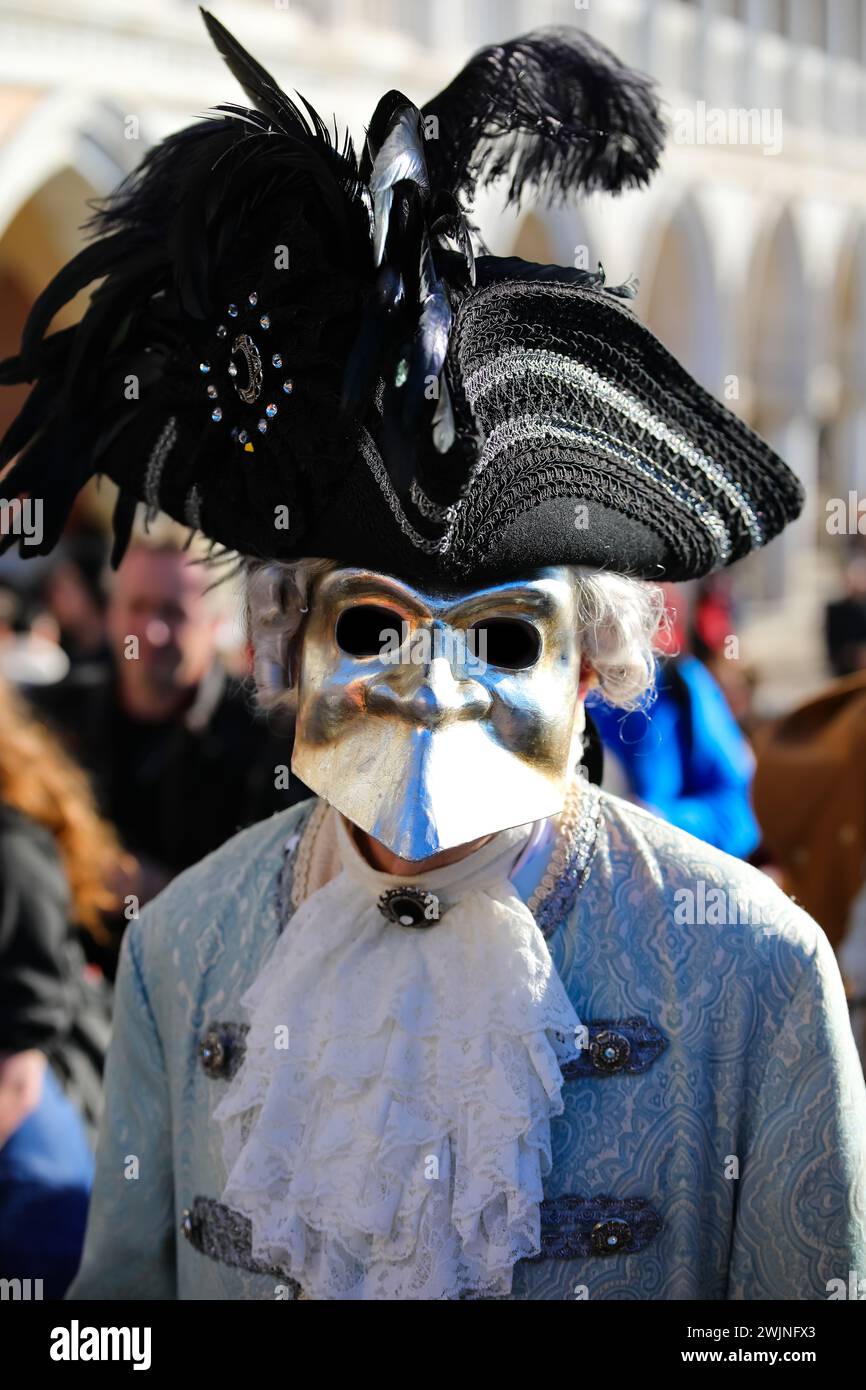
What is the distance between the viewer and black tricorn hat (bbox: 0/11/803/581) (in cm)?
157

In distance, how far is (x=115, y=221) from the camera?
1.92 m

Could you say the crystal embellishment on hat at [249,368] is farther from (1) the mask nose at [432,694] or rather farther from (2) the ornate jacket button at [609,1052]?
(2) the ornate jacket button at [609,1052]

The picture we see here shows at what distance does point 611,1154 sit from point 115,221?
133cm

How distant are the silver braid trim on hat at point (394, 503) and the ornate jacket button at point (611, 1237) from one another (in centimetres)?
79

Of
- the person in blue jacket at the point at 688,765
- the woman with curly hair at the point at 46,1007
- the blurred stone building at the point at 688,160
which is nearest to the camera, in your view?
A: the woman with curly hair at the point at 46,1007

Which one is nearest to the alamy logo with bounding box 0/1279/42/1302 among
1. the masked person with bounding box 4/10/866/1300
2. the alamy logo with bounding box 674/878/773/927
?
the masked person with bounding box 4/10/866/1300

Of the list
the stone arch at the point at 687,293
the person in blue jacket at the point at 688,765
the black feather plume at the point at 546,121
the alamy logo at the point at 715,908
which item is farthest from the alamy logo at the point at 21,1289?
the stone arch at the point at 687,293

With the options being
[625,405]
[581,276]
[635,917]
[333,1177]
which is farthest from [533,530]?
[333,1177]

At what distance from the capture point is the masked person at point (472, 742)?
63.3 inches

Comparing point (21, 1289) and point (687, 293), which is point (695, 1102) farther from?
point (687, 293)

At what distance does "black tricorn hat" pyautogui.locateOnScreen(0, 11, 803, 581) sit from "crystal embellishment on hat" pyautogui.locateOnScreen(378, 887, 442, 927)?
0.39m

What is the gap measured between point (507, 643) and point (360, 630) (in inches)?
6.8
